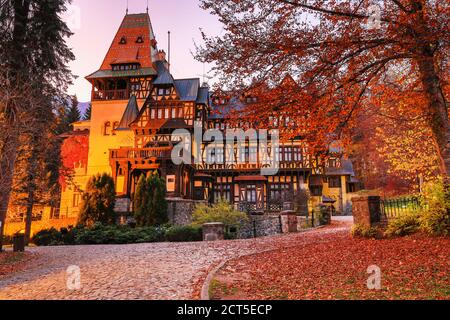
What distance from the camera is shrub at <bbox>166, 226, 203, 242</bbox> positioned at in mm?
15398

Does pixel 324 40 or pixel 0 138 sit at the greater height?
pixel 324 40

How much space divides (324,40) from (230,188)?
84.8ft

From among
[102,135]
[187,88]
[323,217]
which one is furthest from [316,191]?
[102,135]

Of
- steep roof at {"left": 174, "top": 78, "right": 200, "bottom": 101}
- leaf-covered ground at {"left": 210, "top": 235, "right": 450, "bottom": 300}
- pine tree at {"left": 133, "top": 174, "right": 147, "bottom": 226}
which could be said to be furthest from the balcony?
leaf-covered ground at {"left": 210, "top": 235, "right": 450, "bottom": 300}

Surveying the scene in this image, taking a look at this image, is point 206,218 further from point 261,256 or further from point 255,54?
point 255,54

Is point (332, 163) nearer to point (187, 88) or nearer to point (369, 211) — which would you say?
point (187, 88)

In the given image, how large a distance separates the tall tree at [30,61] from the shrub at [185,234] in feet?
22.3

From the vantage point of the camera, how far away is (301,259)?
8109 millimetres

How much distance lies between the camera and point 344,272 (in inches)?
256

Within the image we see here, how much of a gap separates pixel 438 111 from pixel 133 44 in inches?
1314
